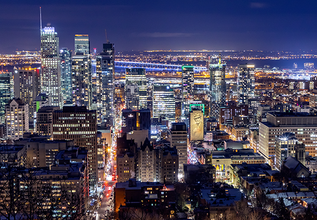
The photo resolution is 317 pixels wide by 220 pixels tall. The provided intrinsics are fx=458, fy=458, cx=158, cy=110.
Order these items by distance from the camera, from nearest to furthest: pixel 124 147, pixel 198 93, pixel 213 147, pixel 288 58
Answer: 1. pixel 124 147
2. pixel 213 147
3. pixel 198 93
4. pixel 288 58

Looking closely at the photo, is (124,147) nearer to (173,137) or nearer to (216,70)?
(173,137)

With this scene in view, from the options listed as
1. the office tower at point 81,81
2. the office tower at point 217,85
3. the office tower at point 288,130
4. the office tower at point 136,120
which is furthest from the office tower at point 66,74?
the office tower at point 288,130

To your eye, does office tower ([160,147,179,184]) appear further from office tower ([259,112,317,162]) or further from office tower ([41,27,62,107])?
office tower ([41,27,62,107])

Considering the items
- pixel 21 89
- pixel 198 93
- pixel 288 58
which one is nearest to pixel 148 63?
pixel 288 58

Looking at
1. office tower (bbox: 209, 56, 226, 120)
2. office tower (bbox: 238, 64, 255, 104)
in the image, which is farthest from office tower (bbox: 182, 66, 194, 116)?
office tower (bbox: 238, 64, 255, 104)

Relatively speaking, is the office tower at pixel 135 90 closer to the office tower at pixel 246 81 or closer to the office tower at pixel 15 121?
the office tower at pixel 246 81

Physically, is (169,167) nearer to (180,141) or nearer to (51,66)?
(180,141)
